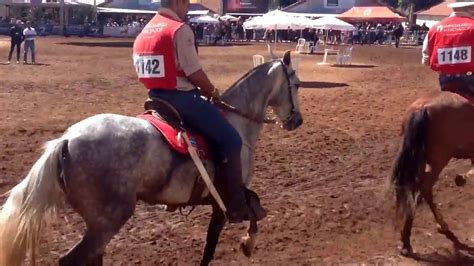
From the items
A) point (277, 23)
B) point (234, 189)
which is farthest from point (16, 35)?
point (234, 189)

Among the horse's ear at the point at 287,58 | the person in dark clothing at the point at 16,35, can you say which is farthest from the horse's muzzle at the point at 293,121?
the person in dark clothing at the point at 16,35

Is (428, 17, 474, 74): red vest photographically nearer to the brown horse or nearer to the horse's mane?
the brown horse

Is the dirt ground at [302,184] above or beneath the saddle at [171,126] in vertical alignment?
beneath

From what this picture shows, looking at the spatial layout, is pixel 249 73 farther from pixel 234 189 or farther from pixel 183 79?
pixel 234 189

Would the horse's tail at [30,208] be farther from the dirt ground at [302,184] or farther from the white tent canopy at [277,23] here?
the white tent canopy at [277,23]

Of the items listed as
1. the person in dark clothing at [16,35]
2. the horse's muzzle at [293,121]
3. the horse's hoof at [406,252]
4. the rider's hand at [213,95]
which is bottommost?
the person in dark clothing at [16,35]

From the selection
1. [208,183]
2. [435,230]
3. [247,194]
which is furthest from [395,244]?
[208,183]

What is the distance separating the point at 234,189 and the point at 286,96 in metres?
1.39

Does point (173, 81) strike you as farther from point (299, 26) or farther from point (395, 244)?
point (299, 26)

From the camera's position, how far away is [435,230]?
8812mm

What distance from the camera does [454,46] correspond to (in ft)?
27.7

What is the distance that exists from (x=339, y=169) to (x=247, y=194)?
5215 mm

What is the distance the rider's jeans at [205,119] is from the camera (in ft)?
20.9

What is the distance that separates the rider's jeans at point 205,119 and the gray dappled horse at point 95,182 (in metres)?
0.31
